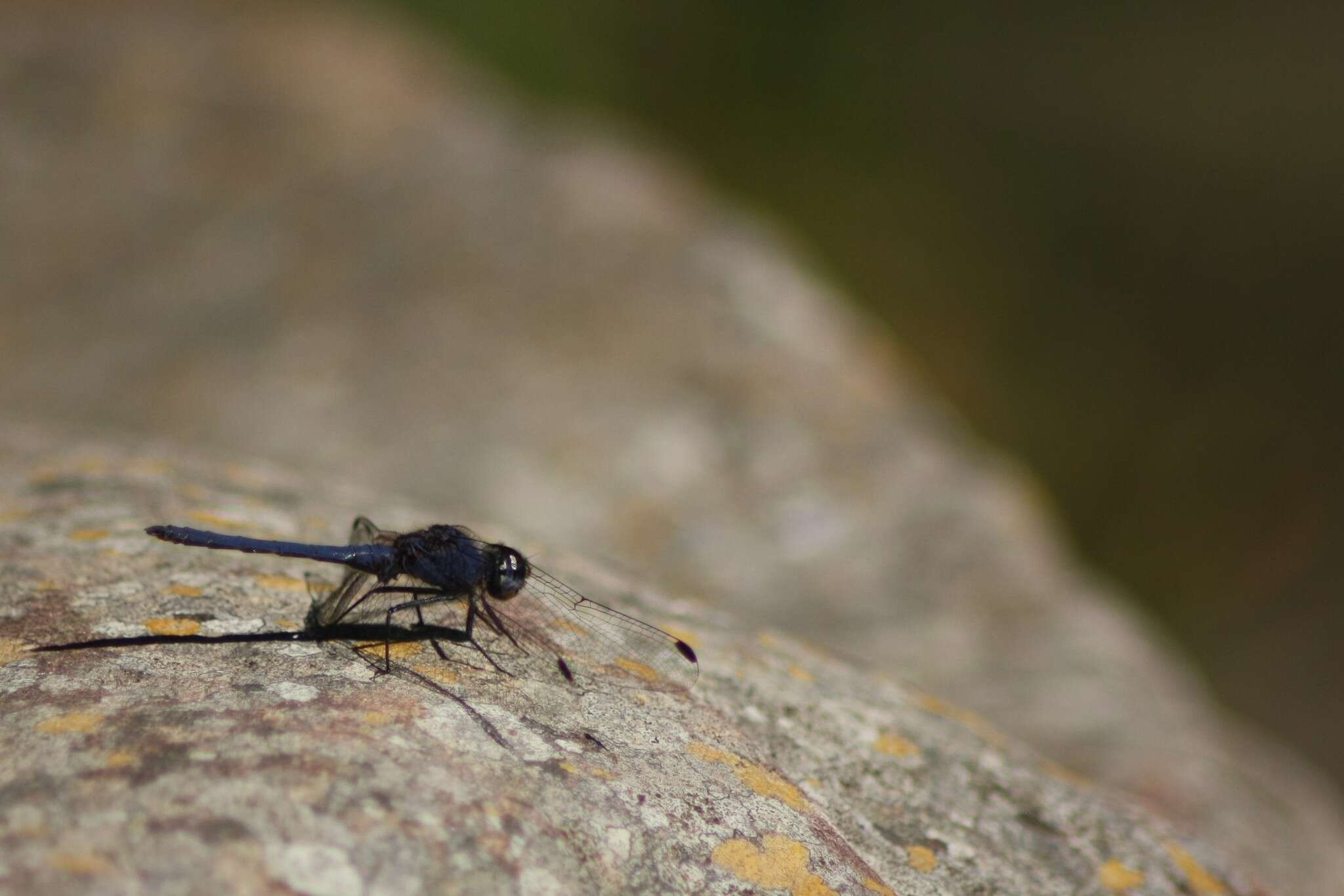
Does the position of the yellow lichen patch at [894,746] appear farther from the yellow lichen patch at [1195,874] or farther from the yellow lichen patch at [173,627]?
the yellow lichen patch at [173,627]

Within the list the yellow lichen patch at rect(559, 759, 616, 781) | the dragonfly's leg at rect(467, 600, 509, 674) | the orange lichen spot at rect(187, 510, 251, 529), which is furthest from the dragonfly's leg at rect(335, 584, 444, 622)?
the yellow lichen patch at rect(559, 759, 616, 781)

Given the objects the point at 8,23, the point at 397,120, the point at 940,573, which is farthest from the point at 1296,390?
the point at 8,23

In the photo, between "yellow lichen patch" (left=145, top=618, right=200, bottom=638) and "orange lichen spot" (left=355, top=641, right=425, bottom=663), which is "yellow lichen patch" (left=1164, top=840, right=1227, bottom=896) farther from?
"yellow lichen patch" (left=145, top=618, right=200, bottom=638)

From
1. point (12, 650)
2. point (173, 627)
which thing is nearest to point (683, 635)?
point (173, 627)

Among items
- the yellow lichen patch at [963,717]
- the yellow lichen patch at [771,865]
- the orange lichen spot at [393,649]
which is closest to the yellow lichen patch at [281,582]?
the orange lichen spot at [393,649]

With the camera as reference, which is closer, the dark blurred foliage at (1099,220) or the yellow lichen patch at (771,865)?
the yellow lichen patch at (771,865)

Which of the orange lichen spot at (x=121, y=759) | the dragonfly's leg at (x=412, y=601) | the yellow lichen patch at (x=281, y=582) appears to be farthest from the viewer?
the yellow lichen patch at (x=281, y=582)

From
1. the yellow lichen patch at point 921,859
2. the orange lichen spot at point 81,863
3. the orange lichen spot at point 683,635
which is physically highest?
the orange lichen spot at point 683,635
